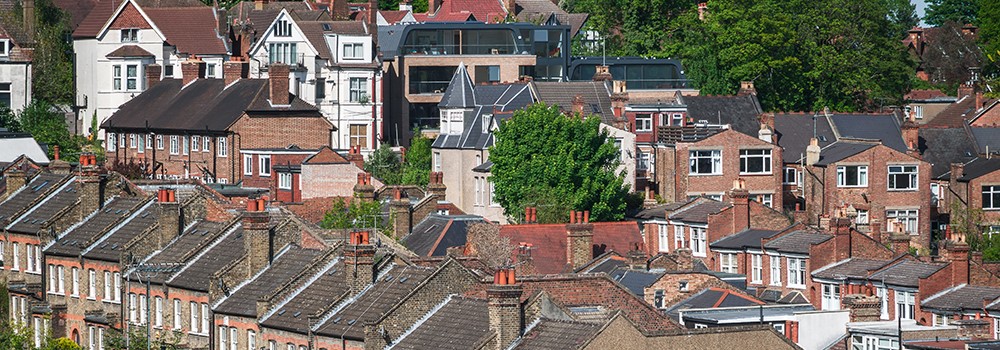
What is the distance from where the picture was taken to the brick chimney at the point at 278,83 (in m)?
113

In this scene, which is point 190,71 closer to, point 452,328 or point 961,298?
point 961,298

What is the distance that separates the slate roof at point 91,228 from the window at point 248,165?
885 inches

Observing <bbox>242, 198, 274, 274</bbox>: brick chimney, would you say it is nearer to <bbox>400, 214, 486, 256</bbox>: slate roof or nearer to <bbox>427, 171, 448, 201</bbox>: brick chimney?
<bbox>400, 214, 486, 256</bbox>: slate roof

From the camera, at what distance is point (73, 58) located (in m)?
127

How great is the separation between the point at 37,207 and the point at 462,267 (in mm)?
28623

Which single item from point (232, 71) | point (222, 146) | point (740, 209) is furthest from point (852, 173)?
point (232, 71)

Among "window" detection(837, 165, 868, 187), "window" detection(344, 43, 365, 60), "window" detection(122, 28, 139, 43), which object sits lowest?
"window" detection(837, 165, 868, 187)

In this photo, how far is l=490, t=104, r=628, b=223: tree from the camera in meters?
102

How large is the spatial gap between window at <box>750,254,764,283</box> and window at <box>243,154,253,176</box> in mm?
27229

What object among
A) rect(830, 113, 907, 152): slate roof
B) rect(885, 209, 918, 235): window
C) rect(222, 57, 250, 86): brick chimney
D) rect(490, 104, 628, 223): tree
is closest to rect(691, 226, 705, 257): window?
rect(490, 104, 628, 223): tree

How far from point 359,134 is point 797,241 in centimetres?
3669

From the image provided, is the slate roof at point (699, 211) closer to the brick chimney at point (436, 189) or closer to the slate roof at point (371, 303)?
the brick chimney at point (436, 189)

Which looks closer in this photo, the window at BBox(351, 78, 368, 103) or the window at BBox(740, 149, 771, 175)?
the window at BBox(740, 149, 771, 175)

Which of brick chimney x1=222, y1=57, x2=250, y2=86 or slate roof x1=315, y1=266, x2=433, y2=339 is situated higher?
brick chimney x1=222, y1=57, x2=250, y2=86
